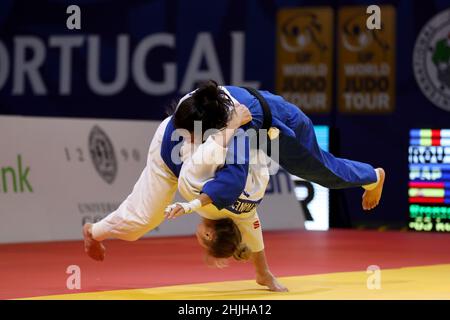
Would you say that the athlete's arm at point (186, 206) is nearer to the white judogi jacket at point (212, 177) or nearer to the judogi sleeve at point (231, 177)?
the judogi sleeve at point (231, 177)

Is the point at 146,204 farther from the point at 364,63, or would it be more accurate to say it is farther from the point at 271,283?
the point at 364,63

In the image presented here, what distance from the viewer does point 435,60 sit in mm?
11984

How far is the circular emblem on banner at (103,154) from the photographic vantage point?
1011cm

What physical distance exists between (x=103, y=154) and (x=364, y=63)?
12.5 feet

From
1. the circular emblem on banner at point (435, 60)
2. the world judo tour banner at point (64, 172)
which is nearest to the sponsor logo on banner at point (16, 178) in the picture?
the world judo tour banner at point (64, 172)

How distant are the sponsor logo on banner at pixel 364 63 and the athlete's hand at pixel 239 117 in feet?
23.0

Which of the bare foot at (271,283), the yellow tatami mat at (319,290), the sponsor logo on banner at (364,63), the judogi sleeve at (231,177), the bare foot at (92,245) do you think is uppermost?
the sponsor logo on banner at (364,63)

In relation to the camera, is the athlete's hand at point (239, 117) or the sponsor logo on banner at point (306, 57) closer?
the athlete's hand at point (239, 117)

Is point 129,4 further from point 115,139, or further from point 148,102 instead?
point 115,139

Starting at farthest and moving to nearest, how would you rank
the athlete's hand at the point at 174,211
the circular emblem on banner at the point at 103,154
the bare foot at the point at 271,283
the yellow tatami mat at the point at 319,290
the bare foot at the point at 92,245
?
the circular emblem on banner at the point at 103,154, the bare foot at the point at 92,245, the bare foot at the point at 271,283, the yellow tatami mat at the point at 319,290, the athlete's hand at the point at 174,211

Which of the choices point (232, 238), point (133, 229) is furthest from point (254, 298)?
point (133, 229)

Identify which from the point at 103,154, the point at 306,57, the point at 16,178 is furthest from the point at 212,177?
the point at 306,57

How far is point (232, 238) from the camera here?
17.9 feet

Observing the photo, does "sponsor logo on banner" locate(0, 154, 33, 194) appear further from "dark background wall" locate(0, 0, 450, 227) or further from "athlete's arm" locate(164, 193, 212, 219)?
"athlete's arm" locate(164, 193, 212, 219)
